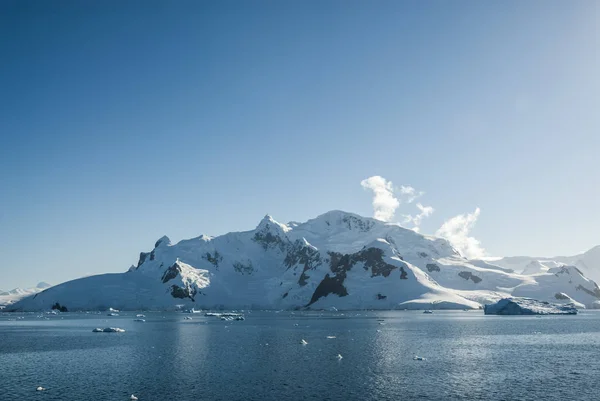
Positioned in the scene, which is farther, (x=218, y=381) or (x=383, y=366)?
(x=383, y=366)

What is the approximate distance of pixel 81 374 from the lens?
6166cm

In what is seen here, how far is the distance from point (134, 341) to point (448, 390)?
73.3 m

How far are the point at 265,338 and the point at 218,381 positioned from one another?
2056 inches

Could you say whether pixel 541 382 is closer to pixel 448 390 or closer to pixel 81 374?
pixel 448 390

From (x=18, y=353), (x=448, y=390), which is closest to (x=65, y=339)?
(x=18, y=353)

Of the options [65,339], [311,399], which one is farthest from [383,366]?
[65,339]

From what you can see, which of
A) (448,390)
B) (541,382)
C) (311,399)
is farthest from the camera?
(541,382)

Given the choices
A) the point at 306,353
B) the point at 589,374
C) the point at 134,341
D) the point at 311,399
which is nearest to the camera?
the point at 311,399

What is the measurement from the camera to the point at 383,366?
66.3m

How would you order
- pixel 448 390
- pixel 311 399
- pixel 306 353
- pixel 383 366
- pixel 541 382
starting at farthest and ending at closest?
pixel 306 353 < pixel 383 366 < pixel 541 382 < pixel 448 390 < pixel 311 399

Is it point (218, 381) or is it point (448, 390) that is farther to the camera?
point (218, 381)

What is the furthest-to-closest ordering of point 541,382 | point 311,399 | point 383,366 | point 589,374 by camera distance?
point 383,366
point 589,374
point 541,382
point 311,399

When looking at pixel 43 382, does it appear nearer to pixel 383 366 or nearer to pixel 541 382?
pixel 383 366

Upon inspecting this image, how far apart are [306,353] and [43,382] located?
39.2m
